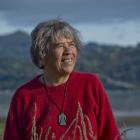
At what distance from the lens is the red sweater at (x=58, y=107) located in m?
5.33

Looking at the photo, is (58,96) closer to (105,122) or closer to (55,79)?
(55,79)

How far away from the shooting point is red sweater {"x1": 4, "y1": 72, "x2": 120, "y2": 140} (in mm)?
5328

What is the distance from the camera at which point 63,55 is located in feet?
17.4

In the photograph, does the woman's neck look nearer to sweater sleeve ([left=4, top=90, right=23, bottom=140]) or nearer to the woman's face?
the woman's face

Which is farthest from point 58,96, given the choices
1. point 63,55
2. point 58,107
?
point 63,55

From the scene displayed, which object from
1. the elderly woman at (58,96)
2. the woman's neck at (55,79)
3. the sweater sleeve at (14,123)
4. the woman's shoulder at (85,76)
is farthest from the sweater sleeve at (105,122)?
the sweater sleeve at (14,123)

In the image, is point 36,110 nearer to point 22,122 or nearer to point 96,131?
point 22,122

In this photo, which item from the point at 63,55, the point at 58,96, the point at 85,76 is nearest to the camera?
the point at 63,55

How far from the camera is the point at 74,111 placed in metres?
5.36

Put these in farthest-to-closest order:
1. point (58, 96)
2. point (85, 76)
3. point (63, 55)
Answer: point (85, 76)
point (58, 96)
point (63, 55)

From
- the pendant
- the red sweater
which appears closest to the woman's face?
the red sweater

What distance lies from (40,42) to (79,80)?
1.32 feet

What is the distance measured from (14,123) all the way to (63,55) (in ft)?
1.99

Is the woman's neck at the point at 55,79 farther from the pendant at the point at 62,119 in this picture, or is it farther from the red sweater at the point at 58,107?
the pendant at the point at 62,119
